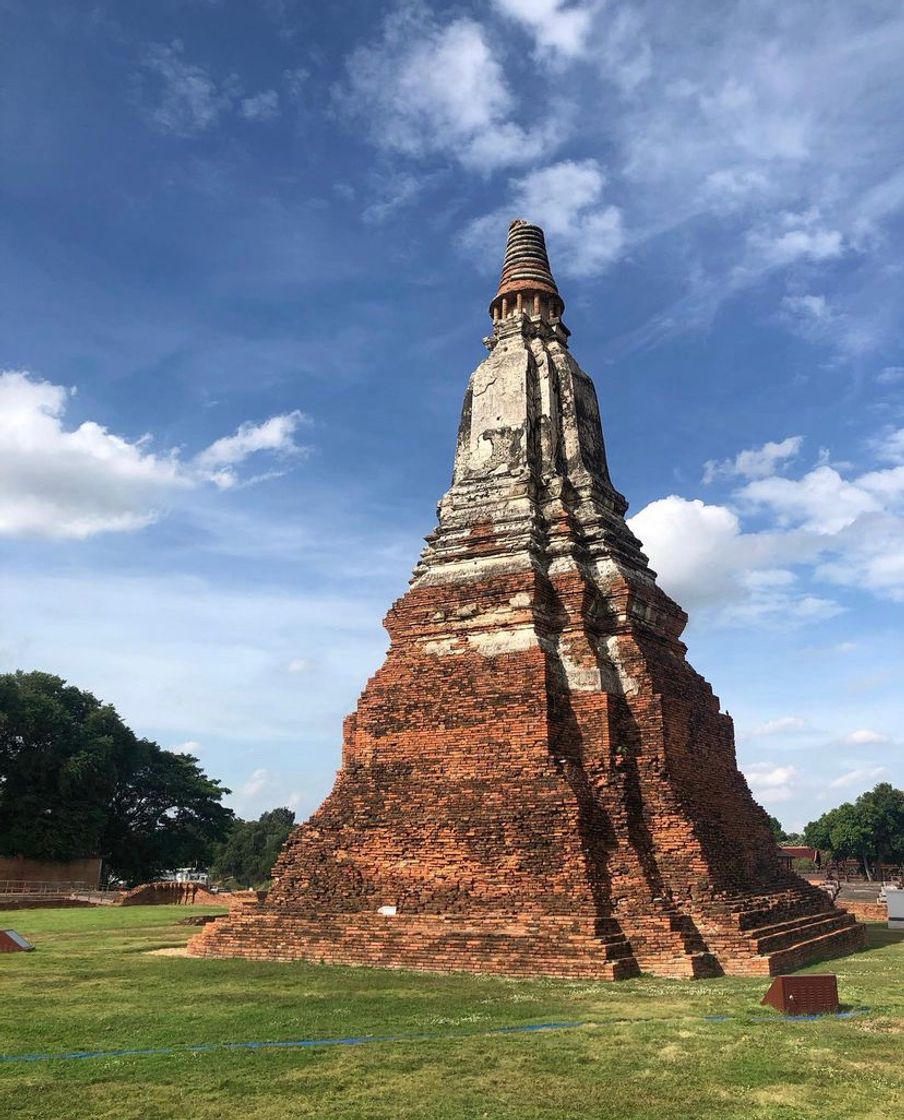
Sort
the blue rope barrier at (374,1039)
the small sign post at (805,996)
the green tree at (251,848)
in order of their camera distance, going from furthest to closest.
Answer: the green tree at (251,848)
the small sign post at (805,996)
the blue rope barrier at (374,1039)

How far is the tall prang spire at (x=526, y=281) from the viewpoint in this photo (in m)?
23.1

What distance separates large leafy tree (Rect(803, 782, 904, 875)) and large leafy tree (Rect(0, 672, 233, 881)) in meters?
48.1

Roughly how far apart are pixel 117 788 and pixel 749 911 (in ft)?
124

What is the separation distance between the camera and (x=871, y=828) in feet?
233

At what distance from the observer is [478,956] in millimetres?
12906

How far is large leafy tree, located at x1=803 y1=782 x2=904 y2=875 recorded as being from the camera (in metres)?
70.9

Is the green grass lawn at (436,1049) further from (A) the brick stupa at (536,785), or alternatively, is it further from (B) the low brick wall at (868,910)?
(B) the low brick wall at (868,910)

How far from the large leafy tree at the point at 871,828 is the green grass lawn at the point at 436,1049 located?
64527 millimetres

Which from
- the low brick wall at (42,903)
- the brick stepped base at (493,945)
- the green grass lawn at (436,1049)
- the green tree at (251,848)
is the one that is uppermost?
the green tree at (251,848)

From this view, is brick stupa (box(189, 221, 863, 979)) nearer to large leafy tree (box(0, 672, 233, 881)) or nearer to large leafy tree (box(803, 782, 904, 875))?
large leafy tree (box(0, 672, 233, 881))

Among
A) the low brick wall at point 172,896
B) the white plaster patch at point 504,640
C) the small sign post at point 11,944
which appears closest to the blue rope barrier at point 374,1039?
the white plaster patch at point 504,640

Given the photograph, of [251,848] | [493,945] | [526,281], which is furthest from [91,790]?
[251,848]

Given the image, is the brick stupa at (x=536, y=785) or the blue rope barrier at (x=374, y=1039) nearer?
the blue rope barrier at (x=374, y=1039)

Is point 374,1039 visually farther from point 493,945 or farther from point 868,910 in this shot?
point 868,910
